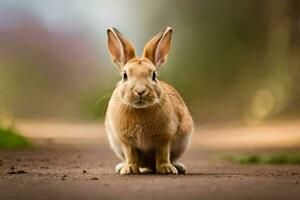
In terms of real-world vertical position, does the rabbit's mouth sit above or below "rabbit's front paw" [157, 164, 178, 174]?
above

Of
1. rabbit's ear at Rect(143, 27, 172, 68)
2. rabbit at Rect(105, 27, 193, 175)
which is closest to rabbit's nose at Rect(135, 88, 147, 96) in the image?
rabbit at Rect(105, 27, 193, 175)

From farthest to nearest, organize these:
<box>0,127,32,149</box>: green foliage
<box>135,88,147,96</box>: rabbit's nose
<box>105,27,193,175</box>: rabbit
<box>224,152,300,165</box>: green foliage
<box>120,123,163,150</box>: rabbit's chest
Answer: <box>0,127,32,149</box>: green foliage
<box>224,152,300,165</box>: green foliage
<box>120,123,163,150</box>: rabbit's chest
<box>105,27,193,175</box>: rabbit
<box>135,88,147,96</box>: rabbit's nose

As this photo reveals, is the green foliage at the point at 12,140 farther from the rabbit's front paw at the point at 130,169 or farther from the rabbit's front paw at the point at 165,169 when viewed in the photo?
the rabbit's front paw at the point at 165,169

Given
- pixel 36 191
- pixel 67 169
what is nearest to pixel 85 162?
pixel 67 169

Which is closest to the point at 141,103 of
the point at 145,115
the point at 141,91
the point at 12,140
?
the point at 141,91

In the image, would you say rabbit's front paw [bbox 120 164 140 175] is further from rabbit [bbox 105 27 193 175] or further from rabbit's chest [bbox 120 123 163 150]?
rabbit's chest [bbox 120 123 163 150]

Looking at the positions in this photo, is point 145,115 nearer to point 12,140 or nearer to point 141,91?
point 141,91
